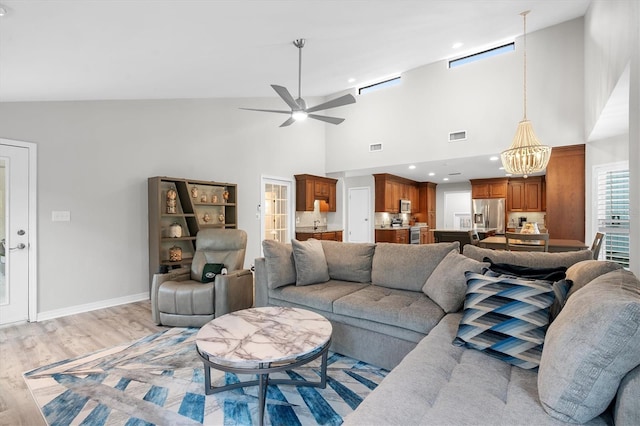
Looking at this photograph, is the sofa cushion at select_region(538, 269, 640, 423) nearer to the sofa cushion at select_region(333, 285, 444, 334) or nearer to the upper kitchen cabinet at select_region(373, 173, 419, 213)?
the sofa cushion at select_region(333, 285, 444, 334)

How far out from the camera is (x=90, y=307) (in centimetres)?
407

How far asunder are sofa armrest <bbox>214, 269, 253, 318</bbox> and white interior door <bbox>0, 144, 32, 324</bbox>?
2.35 meters

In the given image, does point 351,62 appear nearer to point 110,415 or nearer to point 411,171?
point 411,171

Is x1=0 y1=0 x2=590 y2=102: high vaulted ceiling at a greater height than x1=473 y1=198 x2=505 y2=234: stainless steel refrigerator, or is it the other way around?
x1=0 y1=0 x2=590 y2=102: high vaulted ceiling

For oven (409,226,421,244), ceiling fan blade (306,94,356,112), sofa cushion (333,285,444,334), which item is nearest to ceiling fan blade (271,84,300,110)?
ceiling fan blade (306,94,356,112)

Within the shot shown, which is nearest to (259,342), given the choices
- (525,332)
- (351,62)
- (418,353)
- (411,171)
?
(418,353)

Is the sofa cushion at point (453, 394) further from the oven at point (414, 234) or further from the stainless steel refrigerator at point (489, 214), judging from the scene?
the stainless steel refrigerator at point (489, 214)

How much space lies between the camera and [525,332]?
5.14 ft

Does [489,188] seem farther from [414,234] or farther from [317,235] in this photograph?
[317,235]

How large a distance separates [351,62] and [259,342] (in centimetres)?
Result: 451

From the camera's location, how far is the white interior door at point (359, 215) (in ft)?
27.4

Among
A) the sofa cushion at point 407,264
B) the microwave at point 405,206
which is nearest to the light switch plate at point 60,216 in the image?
the sofa cushion at point 407,264

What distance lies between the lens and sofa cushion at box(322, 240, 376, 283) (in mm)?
3219

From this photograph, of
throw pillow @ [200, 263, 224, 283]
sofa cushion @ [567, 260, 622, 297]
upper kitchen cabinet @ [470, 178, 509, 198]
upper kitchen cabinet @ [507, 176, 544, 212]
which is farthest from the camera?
upper kitchen cabinet @ [470, 178, 509, 198]
